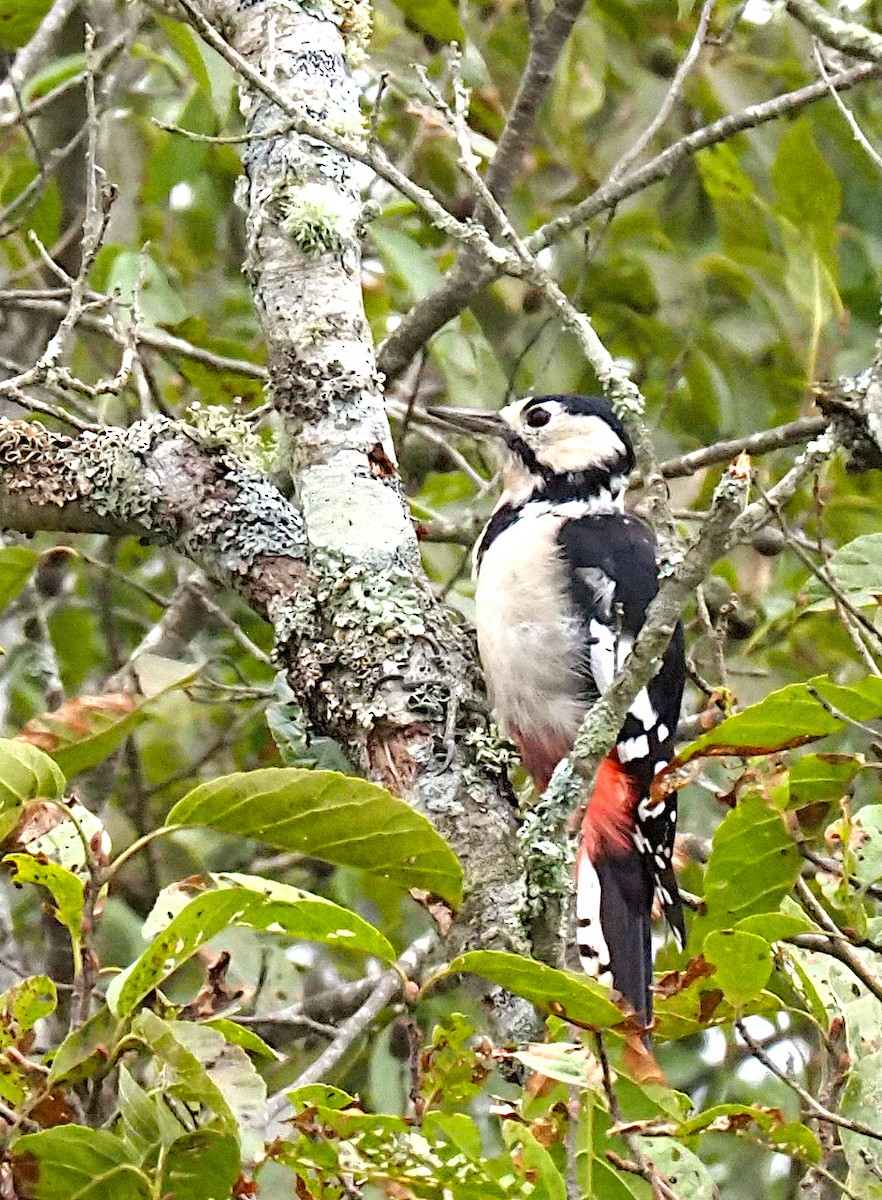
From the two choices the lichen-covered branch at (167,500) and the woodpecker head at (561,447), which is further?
the woodpecker head at (561,447)

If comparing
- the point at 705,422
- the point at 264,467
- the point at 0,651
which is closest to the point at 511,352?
the point at 705,422

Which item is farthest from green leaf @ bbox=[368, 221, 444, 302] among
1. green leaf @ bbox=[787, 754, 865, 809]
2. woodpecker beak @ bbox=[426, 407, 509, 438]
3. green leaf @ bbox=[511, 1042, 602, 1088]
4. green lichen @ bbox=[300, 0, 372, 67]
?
green leaf @ bbox=[511, 1042, 602, 1088]

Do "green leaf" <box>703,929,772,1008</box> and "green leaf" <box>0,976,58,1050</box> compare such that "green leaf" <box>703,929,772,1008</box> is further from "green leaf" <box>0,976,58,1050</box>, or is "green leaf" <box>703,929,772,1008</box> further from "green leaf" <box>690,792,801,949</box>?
"green leaf" <box>0,976,58,1050</box>

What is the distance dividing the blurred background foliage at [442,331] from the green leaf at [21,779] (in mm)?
1297

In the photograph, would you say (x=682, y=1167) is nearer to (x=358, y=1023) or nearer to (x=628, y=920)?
(x=358, y=1023)

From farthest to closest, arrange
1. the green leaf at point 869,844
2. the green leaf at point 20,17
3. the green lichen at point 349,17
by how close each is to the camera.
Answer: the green leaf at point 20,17
the green lichen at point 349,17
the green leaf at point 869,844

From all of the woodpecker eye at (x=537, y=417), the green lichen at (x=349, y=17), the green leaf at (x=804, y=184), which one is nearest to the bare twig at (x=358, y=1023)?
the woodpecker eye at (x=537, y=417)

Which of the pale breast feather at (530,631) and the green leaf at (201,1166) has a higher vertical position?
the pale breast feather at (530,631)

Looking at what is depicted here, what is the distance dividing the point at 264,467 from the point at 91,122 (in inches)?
21.2

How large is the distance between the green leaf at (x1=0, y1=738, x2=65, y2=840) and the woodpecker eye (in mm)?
1856

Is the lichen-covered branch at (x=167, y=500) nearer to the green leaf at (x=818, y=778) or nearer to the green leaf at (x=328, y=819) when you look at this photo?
the green leaf at (x=328, y=819)

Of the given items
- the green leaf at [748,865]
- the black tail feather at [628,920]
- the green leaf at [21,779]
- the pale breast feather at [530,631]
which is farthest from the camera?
the pale breast feather at [530,631]

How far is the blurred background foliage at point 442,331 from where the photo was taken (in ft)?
10.5

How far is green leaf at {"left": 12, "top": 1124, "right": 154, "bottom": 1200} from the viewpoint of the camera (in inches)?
56.3
